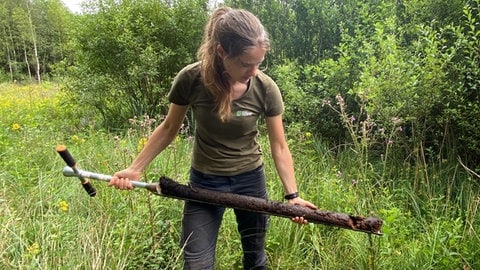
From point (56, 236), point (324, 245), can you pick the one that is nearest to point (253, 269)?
point (324, 245)

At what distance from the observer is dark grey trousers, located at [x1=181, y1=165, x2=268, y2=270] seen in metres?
2.12

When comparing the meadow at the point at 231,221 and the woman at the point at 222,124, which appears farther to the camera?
the meadow at the point at 231,221

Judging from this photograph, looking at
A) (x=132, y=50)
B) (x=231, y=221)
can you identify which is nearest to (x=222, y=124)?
(x=231, y=221)

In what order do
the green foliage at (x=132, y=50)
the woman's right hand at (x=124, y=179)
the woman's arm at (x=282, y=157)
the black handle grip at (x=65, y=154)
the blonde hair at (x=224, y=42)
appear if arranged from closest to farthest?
the blonde hair at (x=224, y=42) → the black handle grip at (x=65, y=154) → the woman's right hand at (x=124, y=179) → the woman's arm at (x=282, y=157) → the green foliage at (x=132, y=50)

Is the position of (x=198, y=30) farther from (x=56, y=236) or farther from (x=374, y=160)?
(x=56, y=236)

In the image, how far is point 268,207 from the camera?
2.16 metres

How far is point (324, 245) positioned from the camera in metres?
3.01

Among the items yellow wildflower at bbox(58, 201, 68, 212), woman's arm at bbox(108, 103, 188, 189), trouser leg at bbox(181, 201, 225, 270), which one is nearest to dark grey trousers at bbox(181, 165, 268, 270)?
trouser leg at bbox(181, 201, 225, 270)

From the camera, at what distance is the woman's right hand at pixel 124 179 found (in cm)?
216

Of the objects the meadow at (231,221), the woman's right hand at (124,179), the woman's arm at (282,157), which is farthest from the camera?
the meadow at (231,221)

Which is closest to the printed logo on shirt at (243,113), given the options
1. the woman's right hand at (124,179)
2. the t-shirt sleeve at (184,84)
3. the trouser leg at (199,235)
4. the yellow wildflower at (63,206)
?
the t-shirt sleeve at (184,84)

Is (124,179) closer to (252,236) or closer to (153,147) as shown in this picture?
(153,147)

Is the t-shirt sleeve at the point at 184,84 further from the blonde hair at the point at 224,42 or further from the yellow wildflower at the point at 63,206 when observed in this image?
the yellow wildflower at the point at 63,206

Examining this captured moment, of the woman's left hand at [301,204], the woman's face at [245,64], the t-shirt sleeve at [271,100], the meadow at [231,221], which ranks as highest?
the woman's face at [245,64]
